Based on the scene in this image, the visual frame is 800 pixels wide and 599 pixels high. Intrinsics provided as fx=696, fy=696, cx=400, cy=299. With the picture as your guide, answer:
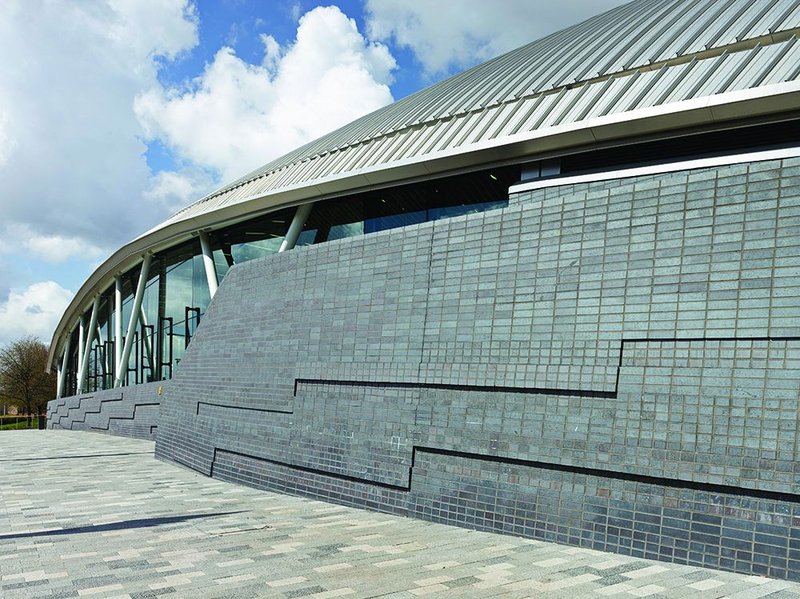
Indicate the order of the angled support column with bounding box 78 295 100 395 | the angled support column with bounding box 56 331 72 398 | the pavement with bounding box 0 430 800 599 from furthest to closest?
the angled support column with bounding box 56 331 72 398
the angled support column with bounding box 78 295 100 395
the pavement with bounding box 0 430 800 599

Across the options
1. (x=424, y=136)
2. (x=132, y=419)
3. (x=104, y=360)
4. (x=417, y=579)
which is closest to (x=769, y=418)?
(x=417, y=579)

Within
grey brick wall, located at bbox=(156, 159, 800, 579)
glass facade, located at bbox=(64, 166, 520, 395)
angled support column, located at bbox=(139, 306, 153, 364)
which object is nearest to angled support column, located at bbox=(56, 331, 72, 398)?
glass facade, located at bbox=(64, 166, 520, 395)

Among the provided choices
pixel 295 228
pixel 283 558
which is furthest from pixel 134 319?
pixel 283 558

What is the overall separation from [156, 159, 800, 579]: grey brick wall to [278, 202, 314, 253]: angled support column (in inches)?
141

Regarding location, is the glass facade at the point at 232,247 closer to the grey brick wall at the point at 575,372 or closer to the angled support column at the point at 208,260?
the angled support column at the point at 208,260

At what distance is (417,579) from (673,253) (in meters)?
3.99

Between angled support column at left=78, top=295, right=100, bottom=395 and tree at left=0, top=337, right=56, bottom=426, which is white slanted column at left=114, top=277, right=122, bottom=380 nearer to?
angled support column at left=78, top=295, right=100, bottom=395

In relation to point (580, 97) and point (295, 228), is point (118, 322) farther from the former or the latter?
point (580, 97)

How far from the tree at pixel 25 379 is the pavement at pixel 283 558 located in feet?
164

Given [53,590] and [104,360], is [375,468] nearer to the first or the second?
[53,590]

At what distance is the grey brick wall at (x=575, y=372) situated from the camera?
621 centimetres

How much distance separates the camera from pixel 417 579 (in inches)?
232

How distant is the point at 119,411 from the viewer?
24844mm

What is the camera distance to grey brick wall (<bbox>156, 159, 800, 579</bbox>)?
6207 millimetres
